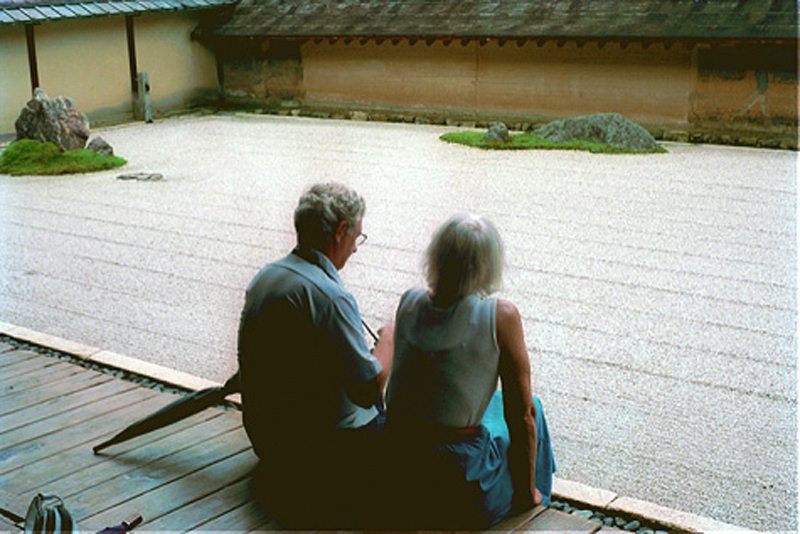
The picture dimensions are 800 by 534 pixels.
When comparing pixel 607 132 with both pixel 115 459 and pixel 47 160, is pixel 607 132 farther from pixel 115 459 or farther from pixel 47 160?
pixel 115 459

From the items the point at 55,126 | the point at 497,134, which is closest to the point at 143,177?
the point at 55,126

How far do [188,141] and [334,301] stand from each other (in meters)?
10.7

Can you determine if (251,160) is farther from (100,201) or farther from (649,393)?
(649,393)

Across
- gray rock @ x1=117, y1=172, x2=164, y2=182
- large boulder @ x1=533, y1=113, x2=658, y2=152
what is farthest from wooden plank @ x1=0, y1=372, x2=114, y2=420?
large boulder @ x1=533, y1=113, x2=658, y2=152

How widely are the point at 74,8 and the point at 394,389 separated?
1310 cm

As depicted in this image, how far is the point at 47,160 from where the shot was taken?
11000 millimetres

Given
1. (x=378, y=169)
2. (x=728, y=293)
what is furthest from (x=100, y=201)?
(x=728, y=293)

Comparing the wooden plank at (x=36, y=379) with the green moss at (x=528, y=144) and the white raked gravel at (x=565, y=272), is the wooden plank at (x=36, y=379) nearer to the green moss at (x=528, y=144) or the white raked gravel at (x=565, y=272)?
the white raked gravel at (x=565, y=272)

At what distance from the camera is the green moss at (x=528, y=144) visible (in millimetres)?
11656

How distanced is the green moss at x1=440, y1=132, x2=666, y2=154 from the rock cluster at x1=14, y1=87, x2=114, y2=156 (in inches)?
187

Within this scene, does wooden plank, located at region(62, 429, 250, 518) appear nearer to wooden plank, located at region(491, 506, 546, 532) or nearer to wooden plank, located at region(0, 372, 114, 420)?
wooden plank, located at region(0, 372, 114, 420)

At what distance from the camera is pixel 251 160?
1141cm

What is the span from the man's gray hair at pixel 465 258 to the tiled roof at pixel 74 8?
12.1 meters

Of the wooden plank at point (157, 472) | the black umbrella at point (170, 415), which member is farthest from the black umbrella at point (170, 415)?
the wooden plank at point (157, 472)
